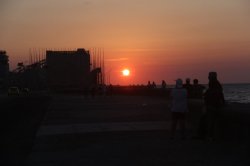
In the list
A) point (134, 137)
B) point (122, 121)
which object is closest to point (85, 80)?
point (122, 121)

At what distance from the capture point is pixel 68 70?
98.5 m

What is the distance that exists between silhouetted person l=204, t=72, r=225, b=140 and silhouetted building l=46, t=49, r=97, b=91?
82.1 meters

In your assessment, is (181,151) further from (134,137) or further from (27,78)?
(27,78)

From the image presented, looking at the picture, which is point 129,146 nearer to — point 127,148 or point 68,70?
point 127,148

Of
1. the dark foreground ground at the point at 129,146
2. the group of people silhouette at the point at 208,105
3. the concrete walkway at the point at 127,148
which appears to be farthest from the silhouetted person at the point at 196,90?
the group of people silhouette at the point at 208,105

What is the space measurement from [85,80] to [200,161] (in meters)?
92.2

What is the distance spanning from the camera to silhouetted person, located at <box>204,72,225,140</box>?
1516cm

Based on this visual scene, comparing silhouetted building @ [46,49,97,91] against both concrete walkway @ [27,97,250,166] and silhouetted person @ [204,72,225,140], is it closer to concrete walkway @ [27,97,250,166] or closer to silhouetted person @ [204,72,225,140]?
concrete walkway @ [27,97,250,166]

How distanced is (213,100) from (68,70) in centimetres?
8418

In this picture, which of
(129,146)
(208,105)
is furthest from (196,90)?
(129,146)

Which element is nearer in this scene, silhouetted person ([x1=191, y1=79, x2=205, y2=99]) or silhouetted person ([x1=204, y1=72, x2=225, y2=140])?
silhouetted person ([x1=204, y1=72, x2=225, y2=140])

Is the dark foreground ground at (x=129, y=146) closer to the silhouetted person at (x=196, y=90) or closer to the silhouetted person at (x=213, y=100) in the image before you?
the silhouetted person at (x=213, y=100)

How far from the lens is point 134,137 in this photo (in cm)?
1706

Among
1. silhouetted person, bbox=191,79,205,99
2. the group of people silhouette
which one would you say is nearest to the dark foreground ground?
the group of people silhouette
